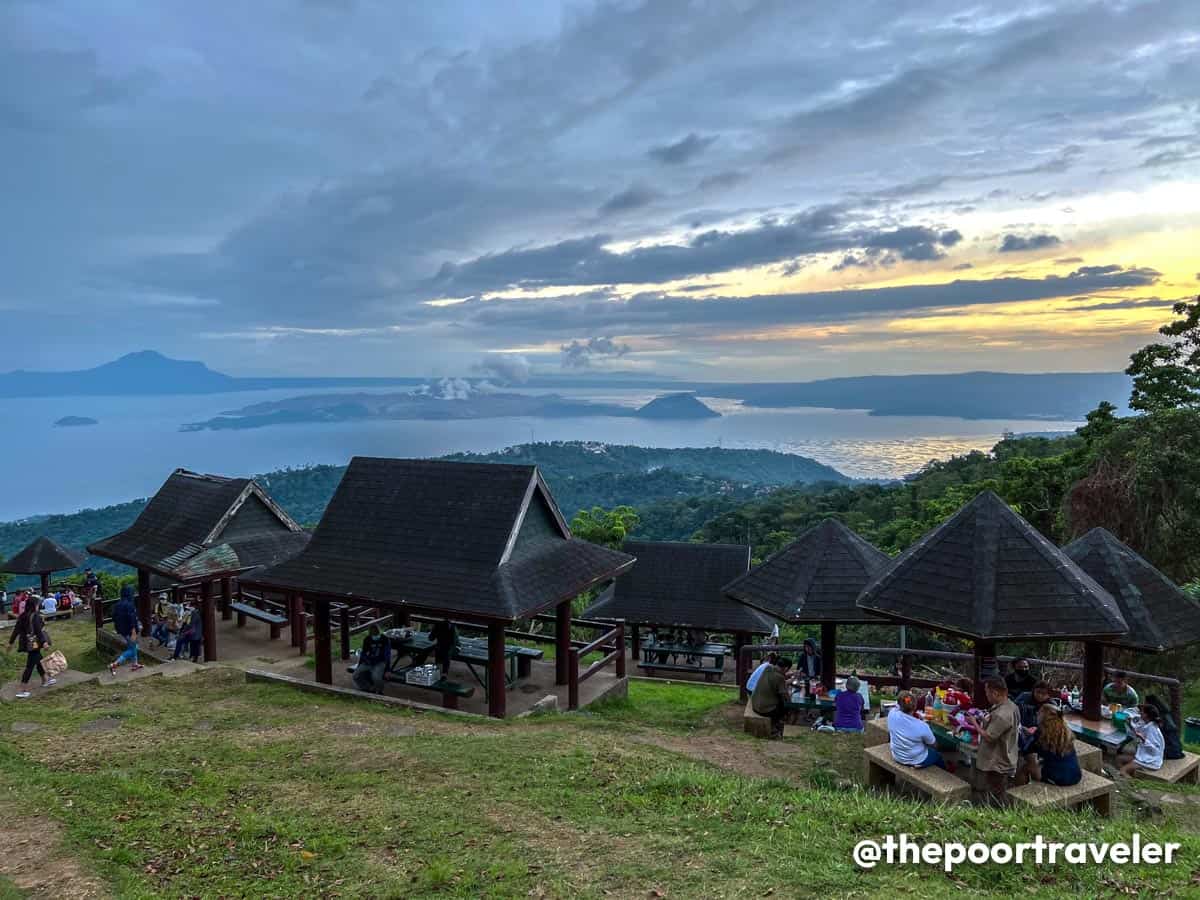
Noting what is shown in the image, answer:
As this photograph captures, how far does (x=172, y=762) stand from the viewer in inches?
369

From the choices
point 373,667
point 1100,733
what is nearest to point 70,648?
point 373,667

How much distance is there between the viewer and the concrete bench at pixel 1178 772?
940cm

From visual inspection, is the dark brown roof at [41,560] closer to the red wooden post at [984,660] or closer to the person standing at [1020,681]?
the red wooden post at [984,660]

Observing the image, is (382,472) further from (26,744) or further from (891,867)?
(891,867)

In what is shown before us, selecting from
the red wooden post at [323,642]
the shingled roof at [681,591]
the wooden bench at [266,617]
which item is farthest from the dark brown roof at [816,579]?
the wooden bench at [266,617]

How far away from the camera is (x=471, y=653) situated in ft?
46.5

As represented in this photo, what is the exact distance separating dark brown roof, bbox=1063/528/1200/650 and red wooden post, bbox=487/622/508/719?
9294mm

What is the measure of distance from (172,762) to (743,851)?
764cm

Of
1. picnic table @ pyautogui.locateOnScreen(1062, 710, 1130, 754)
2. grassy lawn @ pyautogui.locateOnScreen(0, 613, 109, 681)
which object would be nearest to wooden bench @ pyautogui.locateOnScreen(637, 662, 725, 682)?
picnic table @ pyautogui.locateOnScreen(1062, 710, 1130, 754)

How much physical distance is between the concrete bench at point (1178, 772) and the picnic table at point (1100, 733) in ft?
1.40

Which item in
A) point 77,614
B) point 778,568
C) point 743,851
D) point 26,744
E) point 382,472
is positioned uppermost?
point 382,472

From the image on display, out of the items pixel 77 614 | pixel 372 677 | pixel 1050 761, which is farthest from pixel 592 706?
pixel 77 614

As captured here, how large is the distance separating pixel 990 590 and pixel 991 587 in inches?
2.1

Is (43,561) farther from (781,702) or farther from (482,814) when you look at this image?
(781,702)
